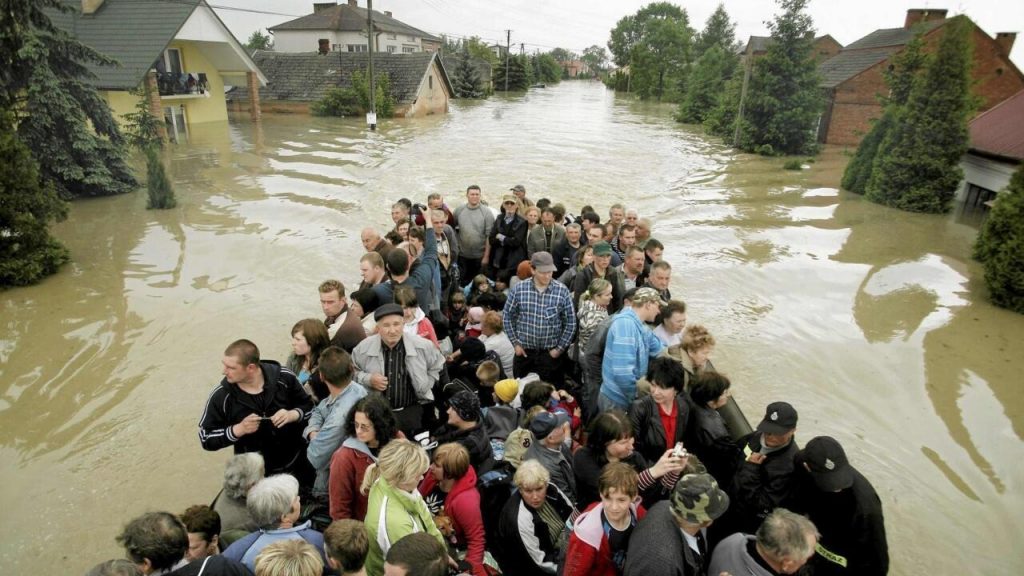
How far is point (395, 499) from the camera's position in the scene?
9.37ft

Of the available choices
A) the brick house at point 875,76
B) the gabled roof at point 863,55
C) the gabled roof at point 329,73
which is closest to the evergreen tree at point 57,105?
the gabled roof at point 329,73

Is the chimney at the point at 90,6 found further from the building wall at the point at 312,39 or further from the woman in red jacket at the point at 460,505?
the woman in red jacket at the point at 460,505

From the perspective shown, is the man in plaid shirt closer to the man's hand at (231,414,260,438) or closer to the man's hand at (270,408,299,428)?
the man's hand at (270,408,299,428)

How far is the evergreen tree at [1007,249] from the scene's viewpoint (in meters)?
9.16

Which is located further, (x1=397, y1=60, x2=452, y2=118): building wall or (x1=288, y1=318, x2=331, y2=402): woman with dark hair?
(x1=397, y1=60, x2=452, y2=118): building wall

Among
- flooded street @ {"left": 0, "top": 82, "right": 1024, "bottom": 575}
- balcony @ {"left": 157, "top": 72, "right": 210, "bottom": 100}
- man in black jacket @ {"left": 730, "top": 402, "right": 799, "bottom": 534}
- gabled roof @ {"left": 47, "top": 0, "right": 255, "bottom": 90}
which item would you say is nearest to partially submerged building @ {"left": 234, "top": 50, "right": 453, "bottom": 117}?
balcony @ {"left": 157, "top": 72, "right": 210, "bottom": 100}

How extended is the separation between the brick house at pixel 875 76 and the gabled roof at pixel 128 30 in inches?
1128

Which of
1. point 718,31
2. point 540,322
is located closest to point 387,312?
point 540,322

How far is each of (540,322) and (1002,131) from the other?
17.5 meters

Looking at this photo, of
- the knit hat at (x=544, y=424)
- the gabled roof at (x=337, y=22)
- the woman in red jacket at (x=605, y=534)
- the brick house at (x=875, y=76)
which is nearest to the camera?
the woman in red jacket at (x=605, y=534)

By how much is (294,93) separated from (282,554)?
3658cm

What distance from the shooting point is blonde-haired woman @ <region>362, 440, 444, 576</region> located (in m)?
2.80

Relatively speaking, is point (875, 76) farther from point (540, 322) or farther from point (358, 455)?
point (358, 455)

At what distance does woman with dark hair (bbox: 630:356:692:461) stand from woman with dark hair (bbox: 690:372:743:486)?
0.08 meters
